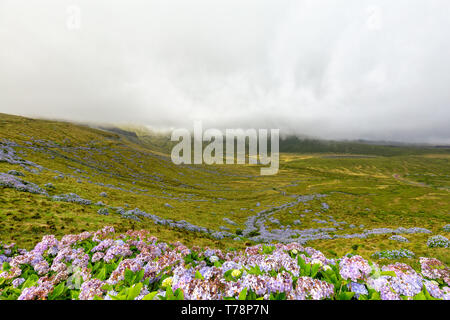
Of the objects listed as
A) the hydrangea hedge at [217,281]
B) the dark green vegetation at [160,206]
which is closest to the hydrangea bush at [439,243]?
the dark green vegetation at [160,206]

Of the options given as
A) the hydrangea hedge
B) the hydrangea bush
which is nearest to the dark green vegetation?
the hydrangea bush

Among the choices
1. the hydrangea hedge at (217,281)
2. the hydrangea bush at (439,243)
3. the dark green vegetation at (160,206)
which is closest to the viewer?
the hydrangea hedge at (217,281)

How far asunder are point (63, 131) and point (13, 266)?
126483 millimetres

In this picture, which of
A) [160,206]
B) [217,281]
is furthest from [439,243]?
[160,206]

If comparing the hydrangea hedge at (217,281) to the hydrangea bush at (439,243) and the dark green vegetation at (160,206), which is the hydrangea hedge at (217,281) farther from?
the hydrangea bush at (439,243)

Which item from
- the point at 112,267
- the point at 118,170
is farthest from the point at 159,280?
the point at 118,170

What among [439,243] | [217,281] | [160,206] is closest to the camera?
[217,281]

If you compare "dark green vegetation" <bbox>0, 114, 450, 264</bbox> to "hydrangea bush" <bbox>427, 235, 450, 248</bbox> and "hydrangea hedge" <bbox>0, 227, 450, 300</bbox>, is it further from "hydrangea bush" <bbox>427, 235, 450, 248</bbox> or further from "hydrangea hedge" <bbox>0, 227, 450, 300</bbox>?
"hydrangea hedge" <bbox>0, 227, 450, 300</bbox>

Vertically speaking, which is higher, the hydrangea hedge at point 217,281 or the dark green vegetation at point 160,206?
the hydrangea hedge at point 217,281

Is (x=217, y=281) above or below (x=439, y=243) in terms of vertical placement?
above

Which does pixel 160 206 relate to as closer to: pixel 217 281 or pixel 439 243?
pixel 217 281

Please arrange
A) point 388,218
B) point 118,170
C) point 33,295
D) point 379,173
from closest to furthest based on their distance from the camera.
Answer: point 33,295, point 388,218, point 118,170, point 379,173
